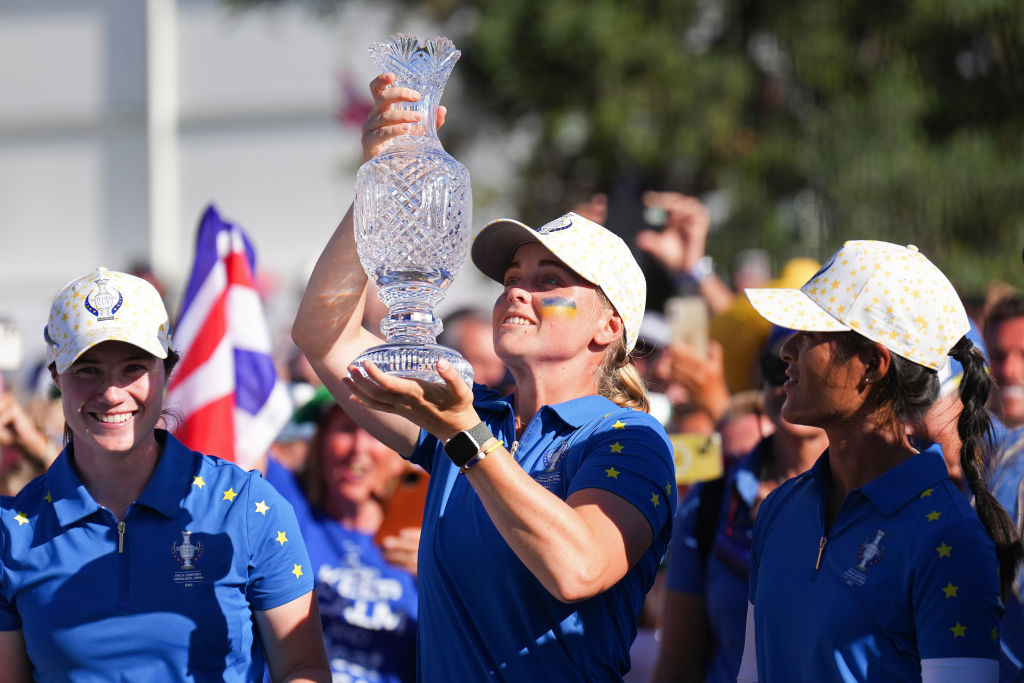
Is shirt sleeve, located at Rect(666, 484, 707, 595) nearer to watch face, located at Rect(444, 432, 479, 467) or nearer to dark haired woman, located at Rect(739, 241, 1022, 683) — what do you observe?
dark haired woman, located at Rect(739, 241, 1022, 683)

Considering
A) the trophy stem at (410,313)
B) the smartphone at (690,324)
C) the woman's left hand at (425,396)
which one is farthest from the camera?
the smartphone at (690,324)

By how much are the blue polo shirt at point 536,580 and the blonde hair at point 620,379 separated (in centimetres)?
18

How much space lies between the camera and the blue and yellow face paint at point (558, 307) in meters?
2.64

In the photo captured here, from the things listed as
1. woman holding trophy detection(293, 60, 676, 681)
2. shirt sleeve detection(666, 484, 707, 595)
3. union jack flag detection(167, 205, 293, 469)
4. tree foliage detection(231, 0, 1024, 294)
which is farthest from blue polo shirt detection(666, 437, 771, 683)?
tree foliage detection(231, 0, 1024, 294)

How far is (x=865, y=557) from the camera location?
2393 mm

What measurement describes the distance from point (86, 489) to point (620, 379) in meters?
1.26

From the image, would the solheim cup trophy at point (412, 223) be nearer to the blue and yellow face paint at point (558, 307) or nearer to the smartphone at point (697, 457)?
the blue and yellow face paint at point (558, 307)

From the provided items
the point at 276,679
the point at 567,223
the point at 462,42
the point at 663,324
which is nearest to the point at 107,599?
the point at 276,679

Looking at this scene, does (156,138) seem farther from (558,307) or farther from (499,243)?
(558,307)

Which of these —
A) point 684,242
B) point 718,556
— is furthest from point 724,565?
point 684,242

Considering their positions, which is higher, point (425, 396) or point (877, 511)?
point (425, 396)

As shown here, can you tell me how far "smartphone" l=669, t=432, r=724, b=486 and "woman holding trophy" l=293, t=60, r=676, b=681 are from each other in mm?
1349

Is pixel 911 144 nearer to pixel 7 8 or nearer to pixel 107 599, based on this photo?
pixel 107 599

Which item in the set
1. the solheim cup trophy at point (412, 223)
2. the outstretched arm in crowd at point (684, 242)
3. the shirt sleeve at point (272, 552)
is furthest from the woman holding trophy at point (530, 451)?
the outstretched arm in crowd at point (684, 242)
